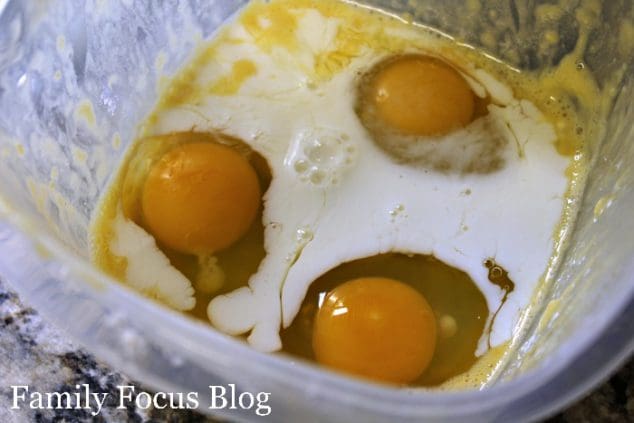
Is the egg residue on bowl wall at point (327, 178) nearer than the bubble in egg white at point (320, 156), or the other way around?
the egg residue on bowl wall at point (327, 178)

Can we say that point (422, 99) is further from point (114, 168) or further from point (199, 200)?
point (114, 168)

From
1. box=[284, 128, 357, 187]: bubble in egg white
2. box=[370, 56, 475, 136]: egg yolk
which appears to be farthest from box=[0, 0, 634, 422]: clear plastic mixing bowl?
box=[284, 128, 357, 187]: bubble in egg white

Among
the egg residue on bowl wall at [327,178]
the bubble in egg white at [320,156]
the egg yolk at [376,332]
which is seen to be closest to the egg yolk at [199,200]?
the egg residue on bowl wall at [327,178]

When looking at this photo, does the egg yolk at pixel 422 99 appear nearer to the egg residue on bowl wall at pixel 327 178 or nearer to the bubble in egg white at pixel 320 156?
the egg residue on bowl wall at pixel 327 178

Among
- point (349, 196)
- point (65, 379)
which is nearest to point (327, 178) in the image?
point (349, 196)

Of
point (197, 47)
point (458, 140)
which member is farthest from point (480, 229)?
point (197, 47)

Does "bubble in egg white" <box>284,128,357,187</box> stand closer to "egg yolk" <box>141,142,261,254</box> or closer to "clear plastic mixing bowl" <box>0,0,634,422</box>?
"egg yolk" <box>141,142,261,254</box>
